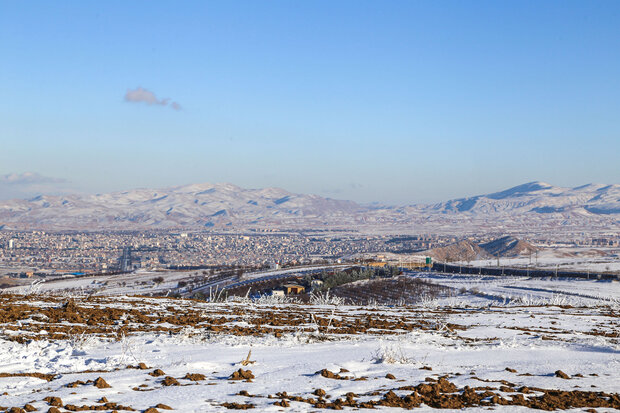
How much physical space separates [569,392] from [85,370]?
24.4 ft

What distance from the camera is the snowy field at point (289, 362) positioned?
8453 mm

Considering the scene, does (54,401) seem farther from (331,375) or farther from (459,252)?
(459,252)

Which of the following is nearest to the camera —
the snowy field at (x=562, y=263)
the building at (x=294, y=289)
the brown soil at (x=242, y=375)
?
the brown soil at (x=242, y=375)

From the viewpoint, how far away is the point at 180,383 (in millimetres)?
9438

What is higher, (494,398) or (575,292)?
(494,398)

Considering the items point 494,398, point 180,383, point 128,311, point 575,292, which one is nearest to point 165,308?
point 128,311

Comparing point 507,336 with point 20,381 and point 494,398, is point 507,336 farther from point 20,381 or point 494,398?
point 20,381

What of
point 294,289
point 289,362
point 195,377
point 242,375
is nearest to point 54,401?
point 195,377

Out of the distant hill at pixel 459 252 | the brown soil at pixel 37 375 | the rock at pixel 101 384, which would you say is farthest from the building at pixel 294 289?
the distant hill at pixel 459 252

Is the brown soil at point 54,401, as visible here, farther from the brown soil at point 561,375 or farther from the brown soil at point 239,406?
the brown soil at point 561,375

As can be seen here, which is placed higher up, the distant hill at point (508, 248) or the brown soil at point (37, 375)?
the brown soil at point (37, 375)

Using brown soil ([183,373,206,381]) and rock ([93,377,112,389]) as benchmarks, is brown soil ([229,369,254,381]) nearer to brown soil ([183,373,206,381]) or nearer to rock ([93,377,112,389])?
brown soil ([183,373,206,381])

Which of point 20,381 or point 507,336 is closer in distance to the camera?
point 20,381

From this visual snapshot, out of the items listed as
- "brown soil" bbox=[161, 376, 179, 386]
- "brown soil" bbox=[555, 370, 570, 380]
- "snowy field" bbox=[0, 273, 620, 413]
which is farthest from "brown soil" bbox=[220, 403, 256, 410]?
"brown soil" bbox=[555, 370, 570, 380]
